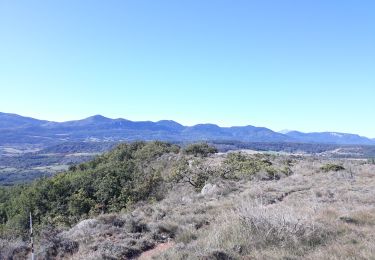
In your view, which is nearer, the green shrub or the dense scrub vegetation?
the green shrub

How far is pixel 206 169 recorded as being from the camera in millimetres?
32531

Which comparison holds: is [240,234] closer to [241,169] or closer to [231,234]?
[231,234]

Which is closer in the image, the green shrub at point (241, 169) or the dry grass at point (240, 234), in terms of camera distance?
the dry grass at point (240, 234)

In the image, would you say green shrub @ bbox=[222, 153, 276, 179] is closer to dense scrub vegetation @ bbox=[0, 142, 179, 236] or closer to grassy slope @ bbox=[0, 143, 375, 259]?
dense scrub vegetation @ bbox=[0, 142, 179, 236]

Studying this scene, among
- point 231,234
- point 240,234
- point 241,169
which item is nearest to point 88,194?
point 241,169

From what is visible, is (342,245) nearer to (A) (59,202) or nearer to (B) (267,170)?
Answer: (B) (267,170)

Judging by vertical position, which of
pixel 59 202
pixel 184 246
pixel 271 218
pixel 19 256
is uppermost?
pixel 271 218

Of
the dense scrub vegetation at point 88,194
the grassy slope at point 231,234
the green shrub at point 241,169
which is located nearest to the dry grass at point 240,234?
the grassy slope at point 231,234

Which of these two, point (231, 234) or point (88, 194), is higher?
point (231, 234)

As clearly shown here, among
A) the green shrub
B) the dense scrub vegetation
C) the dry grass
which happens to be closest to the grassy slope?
the dry grass

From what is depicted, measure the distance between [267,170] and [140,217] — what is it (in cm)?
1830

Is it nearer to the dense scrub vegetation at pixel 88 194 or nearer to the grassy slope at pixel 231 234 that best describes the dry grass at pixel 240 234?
the grassy slope at pixel 231 234

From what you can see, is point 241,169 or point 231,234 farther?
point 241,169

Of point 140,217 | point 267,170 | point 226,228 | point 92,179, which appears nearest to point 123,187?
point 92,179
